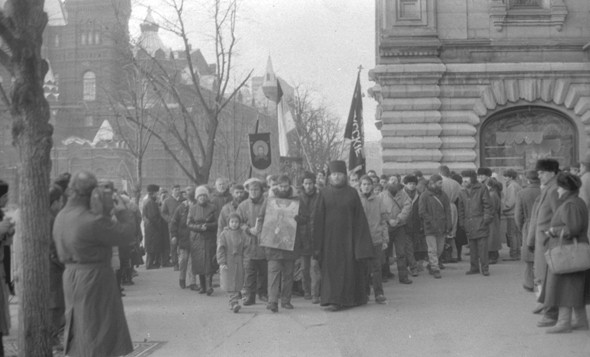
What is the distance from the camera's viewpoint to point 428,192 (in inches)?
601

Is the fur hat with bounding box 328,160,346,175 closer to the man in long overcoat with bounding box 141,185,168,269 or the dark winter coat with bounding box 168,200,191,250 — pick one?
the dark winter coat with bounding box 168,200,191,250

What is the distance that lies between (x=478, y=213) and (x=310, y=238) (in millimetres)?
3657

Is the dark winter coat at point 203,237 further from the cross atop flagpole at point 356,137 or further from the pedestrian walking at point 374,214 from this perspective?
the cross atop flagpole at point 356,137

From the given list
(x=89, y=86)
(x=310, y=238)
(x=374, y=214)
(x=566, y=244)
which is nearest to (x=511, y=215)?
(x=374, y=214)

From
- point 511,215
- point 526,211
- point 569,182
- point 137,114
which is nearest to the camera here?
point 569,182

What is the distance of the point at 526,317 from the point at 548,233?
68.8 inches

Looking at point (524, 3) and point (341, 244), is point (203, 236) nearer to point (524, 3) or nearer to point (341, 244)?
point (341, 244)

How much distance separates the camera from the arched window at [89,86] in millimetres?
73938

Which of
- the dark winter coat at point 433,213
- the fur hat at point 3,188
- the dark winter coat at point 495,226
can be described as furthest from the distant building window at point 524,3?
the fur hat at point 3,188

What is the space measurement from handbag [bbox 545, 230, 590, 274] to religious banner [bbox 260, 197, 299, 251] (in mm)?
4000

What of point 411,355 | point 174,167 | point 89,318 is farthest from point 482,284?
point 174,167

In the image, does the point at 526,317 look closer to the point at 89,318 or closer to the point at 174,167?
the point at 89,318

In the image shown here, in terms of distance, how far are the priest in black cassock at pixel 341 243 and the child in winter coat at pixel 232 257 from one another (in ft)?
3.77

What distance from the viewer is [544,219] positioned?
9.87 meters
